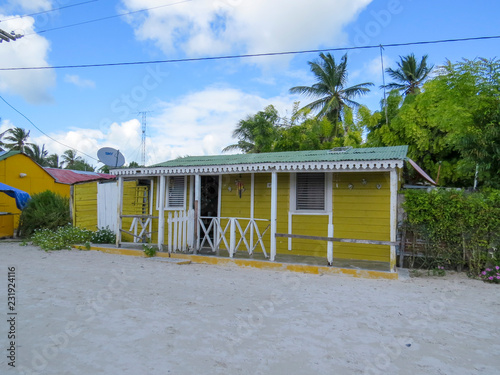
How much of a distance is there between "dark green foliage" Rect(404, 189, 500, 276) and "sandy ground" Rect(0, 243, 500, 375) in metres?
0.56

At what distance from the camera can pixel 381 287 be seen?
6.23 meters

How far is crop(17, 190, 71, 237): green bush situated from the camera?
12461 mm

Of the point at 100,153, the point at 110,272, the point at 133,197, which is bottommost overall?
the point at 110,272

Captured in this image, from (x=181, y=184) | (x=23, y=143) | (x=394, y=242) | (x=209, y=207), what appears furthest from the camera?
(x=23, y=143)

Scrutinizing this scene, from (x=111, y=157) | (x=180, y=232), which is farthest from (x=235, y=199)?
(x=111, y=157)

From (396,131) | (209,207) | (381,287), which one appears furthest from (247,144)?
(381,287)

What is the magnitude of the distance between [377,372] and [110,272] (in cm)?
566

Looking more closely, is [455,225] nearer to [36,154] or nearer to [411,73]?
[411,73]

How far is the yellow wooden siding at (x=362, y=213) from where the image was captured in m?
8.23

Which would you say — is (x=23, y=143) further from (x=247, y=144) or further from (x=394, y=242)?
(x=394, y=242)

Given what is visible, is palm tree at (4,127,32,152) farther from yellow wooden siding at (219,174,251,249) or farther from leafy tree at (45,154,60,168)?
yellow wooden siding at (219,174,251,249)

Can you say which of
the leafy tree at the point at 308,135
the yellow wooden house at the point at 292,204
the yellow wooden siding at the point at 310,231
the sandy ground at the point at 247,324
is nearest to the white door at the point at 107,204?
the yellow wooden house at the point at 292,204

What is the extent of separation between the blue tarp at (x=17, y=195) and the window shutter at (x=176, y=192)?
263 inches

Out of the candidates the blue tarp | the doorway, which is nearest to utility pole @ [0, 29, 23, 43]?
the blue tarp
